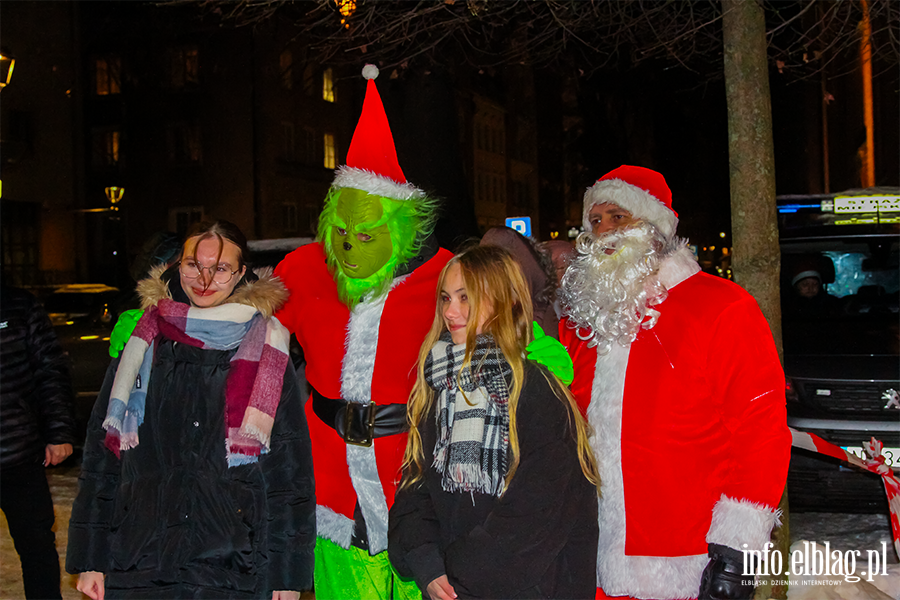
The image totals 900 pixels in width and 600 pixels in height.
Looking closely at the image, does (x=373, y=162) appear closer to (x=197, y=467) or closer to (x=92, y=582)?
(x=197, y=467)

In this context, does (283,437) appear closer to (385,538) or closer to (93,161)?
(385,538)

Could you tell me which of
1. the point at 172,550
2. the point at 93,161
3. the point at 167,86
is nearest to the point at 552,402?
the point at 172,550

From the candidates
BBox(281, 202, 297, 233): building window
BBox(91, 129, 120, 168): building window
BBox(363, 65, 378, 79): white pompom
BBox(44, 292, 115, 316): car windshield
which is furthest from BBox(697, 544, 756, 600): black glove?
BBox(91, 129, 120, 168): building window

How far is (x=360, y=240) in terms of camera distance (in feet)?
10.3

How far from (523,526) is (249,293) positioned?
1.25 meters

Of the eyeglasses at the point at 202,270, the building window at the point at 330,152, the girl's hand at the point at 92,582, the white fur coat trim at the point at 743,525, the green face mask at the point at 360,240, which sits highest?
the building window at the point at 330,152

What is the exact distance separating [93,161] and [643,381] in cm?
3313

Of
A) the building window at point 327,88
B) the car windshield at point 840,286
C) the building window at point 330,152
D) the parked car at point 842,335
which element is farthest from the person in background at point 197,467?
the building window at point 327,88

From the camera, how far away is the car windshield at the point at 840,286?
664cm

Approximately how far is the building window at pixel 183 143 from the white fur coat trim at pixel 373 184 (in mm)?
28034

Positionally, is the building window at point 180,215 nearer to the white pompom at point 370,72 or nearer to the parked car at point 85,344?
the parked car at point 85,344

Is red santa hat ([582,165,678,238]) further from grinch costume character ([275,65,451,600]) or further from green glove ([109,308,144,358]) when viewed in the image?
green glove ([109,308,144,358])

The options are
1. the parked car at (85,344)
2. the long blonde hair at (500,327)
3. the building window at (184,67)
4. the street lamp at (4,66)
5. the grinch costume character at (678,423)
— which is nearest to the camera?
the long blonde hair at (500,327)

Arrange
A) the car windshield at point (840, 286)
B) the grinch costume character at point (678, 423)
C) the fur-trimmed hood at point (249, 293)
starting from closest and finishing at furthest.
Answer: the grinch costume character at point (678, 423) → the fur-trimmed hood at point (249, 293) → the car windshield at point (840, 286)
